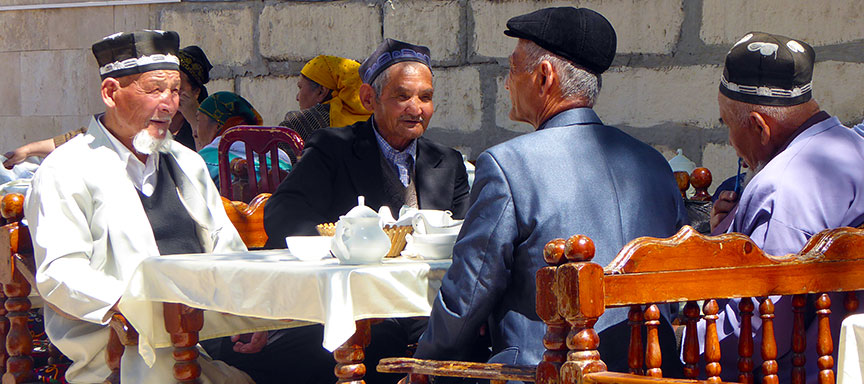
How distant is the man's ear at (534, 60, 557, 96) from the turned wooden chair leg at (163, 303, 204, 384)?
1.26 metres

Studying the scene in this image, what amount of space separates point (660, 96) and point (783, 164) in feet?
10.3

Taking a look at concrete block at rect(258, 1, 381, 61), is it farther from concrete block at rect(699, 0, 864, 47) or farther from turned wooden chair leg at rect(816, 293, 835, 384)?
turned wooden chair leg at rect(816, 293, 835, 384)

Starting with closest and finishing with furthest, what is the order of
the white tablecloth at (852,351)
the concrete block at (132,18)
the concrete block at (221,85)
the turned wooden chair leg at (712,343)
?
1. the white tablecloth at (852,351)
2. the turned wooden chair leg at (712,343)
3. the concrete block at (221,85)
4. the concrete block at (132,18)

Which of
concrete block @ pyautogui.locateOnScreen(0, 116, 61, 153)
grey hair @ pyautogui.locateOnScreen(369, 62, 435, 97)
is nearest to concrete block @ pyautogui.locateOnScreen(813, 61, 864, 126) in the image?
grey hair @ pyautogui.locateOnScreen(369, 62, 435, 97)

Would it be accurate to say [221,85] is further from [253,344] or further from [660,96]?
[253,344]

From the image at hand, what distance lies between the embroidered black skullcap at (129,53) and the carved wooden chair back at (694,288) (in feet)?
7.06

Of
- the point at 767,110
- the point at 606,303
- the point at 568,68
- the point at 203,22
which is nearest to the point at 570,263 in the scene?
the point at 606,303

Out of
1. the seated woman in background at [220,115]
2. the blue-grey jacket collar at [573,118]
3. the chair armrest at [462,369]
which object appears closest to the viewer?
the chair armrest at [462,369]

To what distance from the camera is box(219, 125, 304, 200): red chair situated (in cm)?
495

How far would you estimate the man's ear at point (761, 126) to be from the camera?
296cm

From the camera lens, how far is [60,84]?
7.91 m

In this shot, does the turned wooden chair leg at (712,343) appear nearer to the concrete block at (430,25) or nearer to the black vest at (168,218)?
the black vest at (168,218)

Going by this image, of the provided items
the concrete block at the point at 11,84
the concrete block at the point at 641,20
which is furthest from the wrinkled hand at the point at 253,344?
the concrete block at the point at 11,84

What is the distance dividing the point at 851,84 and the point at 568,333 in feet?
12.2
